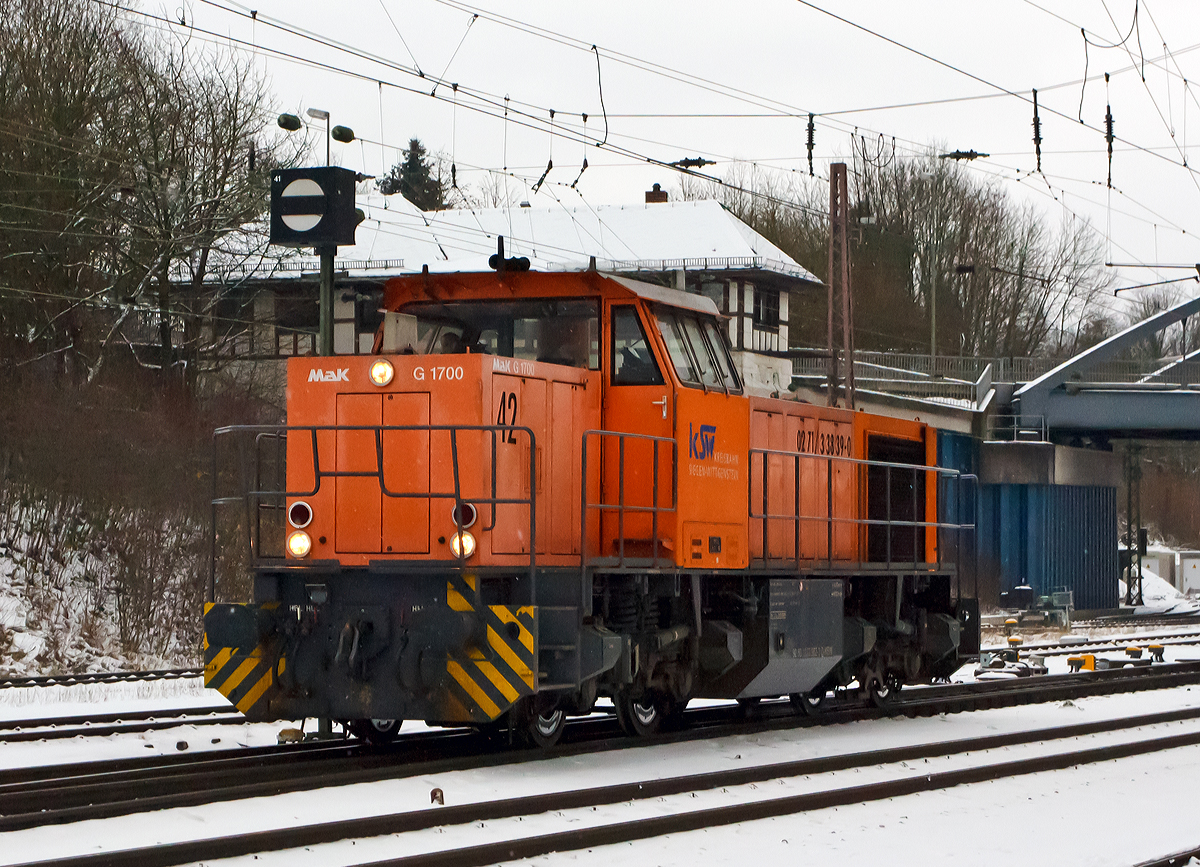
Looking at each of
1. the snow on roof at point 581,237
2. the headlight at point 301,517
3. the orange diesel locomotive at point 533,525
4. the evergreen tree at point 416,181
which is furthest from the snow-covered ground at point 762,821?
the evergreen tree at point 416,181

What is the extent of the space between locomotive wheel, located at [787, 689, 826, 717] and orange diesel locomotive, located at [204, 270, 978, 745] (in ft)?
2.63

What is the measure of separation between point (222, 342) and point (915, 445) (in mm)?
16611

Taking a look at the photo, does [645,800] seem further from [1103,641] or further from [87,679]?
[1103,641]

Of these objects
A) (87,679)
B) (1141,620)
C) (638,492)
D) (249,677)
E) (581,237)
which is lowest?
(1141,620)

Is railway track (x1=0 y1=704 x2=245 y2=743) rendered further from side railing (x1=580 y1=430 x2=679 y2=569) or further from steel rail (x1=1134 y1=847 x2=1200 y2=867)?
steel rail (x1=1134 y1=847 x2=1200 y2=867)

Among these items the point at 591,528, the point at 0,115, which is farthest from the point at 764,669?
the point at 0,115

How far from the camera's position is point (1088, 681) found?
16172 mm

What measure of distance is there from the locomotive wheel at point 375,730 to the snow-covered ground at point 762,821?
2.69ft

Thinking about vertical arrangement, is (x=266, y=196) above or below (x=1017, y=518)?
above

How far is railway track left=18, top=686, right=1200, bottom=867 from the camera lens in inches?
242

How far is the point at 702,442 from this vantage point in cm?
1021

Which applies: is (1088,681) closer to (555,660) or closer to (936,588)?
(936,588)

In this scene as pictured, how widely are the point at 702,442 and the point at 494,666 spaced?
2497 millimetres

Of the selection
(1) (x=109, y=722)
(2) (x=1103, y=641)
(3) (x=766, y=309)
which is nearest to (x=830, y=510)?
(1) (x=109, y=722)
